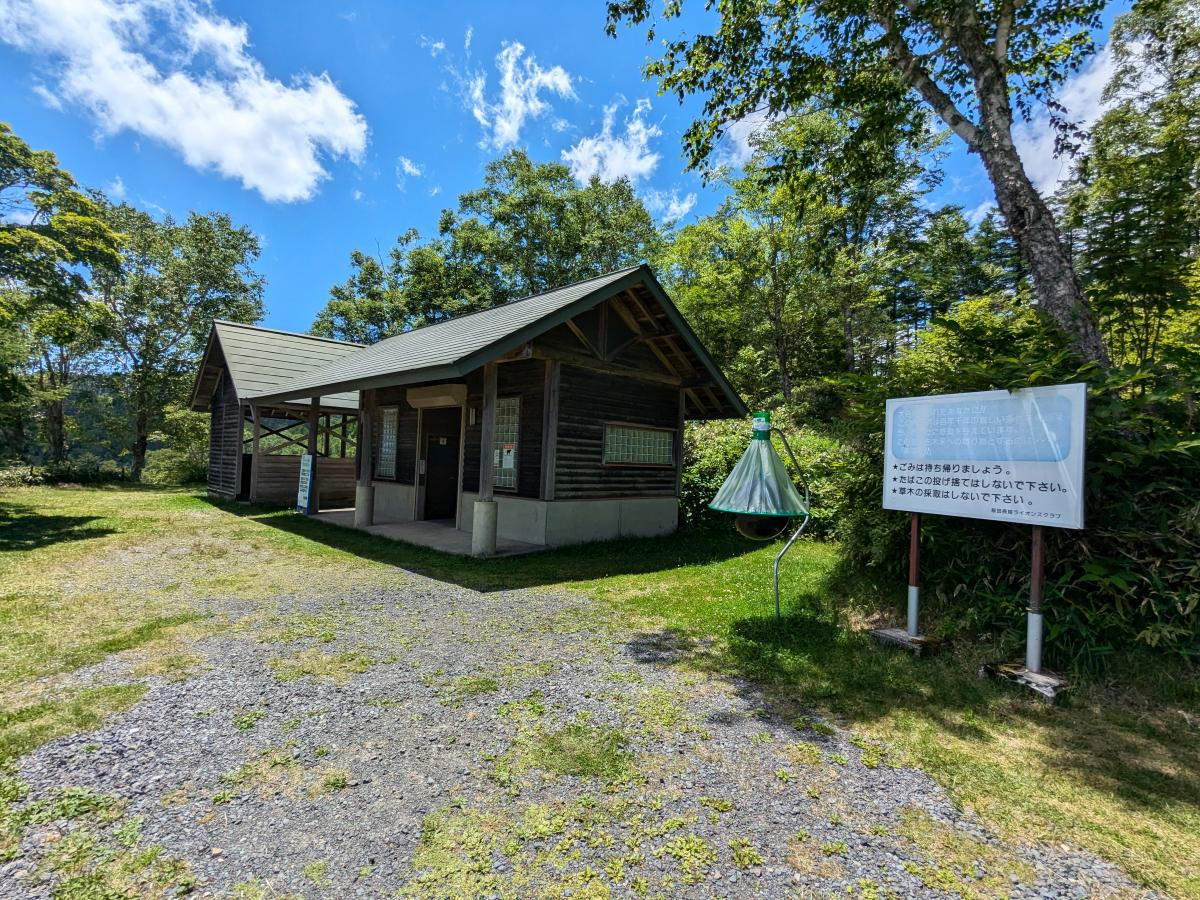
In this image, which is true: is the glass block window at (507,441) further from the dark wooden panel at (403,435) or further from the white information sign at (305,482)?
the white information sign at (305,482)

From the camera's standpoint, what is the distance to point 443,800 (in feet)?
8.38

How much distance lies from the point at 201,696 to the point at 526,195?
30.2 meters

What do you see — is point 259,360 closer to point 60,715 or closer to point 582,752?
point 60,715

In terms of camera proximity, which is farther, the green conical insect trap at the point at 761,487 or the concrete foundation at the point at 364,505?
the concrete foundation at the point at 364,505

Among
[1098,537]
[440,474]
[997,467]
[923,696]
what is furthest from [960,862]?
[440,474]

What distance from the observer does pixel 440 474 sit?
12328 millimetres

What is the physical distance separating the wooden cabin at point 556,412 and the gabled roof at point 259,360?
4.08 meters

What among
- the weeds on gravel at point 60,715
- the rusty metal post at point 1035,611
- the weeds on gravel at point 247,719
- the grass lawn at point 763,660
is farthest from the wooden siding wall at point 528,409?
the rusty metal post at point 1035,611

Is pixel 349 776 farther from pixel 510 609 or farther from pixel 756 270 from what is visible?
pixel 756 270

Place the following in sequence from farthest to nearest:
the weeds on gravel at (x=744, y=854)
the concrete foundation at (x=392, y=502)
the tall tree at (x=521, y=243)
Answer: the tall tree at (x=521, y=243) → the concrete foundation at (x=392, y=502) → the weeds on gravel at (x=744, y=854)

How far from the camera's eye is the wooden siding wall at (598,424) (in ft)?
31.1

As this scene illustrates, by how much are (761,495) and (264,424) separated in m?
16.3

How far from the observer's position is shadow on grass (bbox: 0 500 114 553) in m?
8.37

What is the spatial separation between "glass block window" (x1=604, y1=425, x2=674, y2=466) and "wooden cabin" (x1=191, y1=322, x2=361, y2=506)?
347 inches
